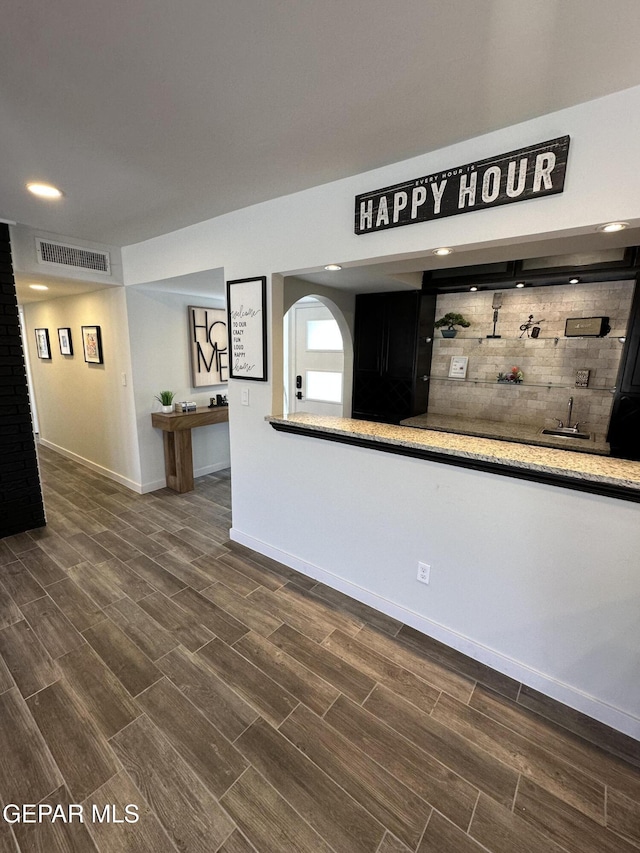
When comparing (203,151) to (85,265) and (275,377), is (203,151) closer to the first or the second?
(275,377)

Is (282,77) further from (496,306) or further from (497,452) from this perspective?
(496,306)

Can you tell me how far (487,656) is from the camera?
188 centimetres

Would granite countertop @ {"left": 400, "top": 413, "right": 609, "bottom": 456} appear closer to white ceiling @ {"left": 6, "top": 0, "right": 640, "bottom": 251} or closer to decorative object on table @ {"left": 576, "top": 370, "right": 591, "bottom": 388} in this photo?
decorative object on table @ {"left": 576, "top": 370, "right": 591, "bottom": 388}

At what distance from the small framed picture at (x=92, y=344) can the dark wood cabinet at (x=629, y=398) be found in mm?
4974

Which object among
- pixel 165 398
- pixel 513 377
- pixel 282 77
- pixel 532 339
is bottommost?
pixel 165 398

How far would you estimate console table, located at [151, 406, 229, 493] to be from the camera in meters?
3.83

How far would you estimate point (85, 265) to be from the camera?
11.0 feet

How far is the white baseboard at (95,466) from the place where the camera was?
162 inches

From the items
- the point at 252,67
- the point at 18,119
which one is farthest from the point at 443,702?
the point at 18,119

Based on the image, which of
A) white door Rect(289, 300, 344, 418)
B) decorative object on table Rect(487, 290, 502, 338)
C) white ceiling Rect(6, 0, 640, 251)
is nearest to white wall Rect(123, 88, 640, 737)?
white ceiling Rect(6, 0, 640, 251)

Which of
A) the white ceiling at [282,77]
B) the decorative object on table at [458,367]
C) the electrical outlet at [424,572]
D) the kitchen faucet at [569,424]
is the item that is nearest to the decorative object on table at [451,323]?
the decorative object on table at [458,367]

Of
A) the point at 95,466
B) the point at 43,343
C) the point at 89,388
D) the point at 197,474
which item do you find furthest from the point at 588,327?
the point at 43,343

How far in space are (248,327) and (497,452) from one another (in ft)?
5.89

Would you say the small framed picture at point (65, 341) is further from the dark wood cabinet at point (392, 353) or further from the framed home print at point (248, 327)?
the dark wood cabinet at point (392, 353)
